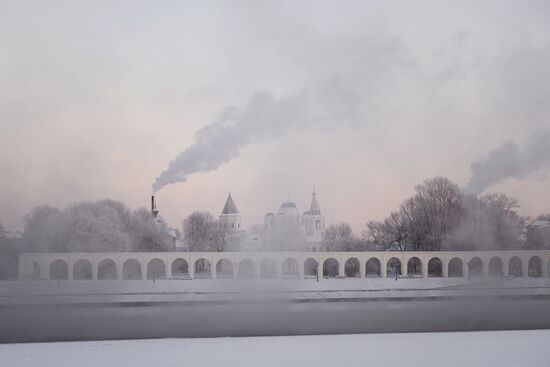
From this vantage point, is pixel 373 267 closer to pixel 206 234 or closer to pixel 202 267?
→ pixel 202 267

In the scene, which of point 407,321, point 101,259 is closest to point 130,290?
point 101,259

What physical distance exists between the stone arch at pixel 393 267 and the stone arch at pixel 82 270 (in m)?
14.4

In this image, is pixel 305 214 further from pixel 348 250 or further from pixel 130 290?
pixel 130 290

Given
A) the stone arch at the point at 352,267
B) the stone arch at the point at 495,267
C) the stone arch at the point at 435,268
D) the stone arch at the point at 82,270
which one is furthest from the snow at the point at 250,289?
the stone arch at the point at 352,267

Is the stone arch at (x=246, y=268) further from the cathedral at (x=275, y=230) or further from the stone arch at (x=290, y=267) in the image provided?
the stone arch at (x=290, y=267)

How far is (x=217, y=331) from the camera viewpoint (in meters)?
18.0

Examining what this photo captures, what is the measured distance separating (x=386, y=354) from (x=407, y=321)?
31.6 ft

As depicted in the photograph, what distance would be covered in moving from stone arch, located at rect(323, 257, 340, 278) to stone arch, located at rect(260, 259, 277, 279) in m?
3.68

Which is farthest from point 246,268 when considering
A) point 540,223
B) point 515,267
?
point 540,223

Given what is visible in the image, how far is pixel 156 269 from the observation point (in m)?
29.2

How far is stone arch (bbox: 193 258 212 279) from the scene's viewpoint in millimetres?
30109

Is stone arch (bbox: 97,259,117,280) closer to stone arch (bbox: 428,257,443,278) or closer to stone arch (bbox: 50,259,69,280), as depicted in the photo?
stone arch (bbox: 50,259,69,280)

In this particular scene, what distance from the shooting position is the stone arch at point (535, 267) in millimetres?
26578

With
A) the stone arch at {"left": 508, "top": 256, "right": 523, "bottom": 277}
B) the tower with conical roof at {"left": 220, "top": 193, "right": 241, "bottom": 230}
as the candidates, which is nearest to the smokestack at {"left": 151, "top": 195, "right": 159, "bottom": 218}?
the tower with conical roof at {"left": 220, "top": 193, "right": 241, "bottom": 230}
